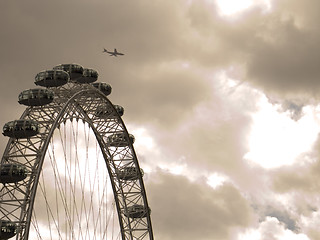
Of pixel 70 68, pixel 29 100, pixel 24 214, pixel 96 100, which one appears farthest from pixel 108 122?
pixel 24 214

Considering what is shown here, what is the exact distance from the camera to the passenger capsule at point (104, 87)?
3125 inches

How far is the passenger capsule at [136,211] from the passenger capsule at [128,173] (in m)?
2.91

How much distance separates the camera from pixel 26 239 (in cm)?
5669

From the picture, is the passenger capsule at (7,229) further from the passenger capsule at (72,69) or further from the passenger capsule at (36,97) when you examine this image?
the passenger capsule at (72,69)

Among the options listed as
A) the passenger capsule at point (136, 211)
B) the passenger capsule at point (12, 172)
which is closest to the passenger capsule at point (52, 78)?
the passenger capsule at point (12, 172)

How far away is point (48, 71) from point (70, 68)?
4876 millimetres

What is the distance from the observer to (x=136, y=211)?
3300 inches

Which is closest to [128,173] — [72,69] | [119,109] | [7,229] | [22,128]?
→ [119,109]

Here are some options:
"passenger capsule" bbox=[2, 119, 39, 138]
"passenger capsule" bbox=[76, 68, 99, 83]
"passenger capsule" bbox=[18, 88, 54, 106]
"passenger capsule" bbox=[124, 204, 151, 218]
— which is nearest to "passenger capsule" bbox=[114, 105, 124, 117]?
"passenger capsule" bbox=[76, 68, 99, 83]

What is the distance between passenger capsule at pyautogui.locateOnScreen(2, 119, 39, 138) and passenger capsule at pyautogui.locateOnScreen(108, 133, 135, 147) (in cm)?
2225

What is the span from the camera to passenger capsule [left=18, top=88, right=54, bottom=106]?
63.2 meters

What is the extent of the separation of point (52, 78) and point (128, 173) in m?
21.6

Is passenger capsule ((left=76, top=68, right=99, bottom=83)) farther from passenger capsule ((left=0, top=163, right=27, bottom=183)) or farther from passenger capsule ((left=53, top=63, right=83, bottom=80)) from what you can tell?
passenger capsule ((left=0, top=163, right=27, bottom=183))

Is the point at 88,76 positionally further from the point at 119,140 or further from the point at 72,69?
the point at 119,140
